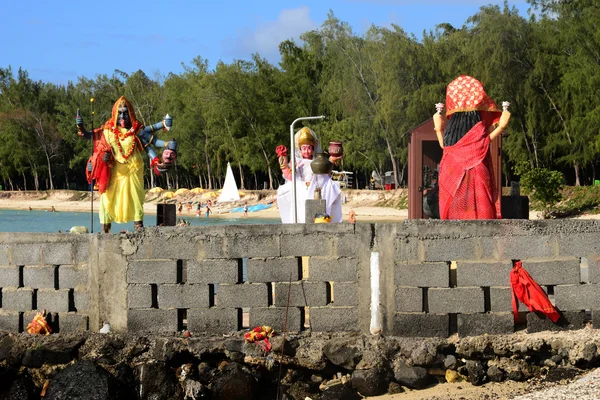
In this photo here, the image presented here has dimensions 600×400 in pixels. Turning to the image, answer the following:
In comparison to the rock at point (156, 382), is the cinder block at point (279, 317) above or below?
above

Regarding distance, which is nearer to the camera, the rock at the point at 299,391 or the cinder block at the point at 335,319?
→ the rock at the point at 299,391

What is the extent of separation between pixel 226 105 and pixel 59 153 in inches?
1060

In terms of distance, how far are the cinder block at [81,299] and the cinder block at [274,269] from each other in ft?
7.30

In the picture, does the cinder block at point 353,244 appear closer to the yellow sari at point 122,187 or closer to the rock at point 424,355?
the rock at point 424,355

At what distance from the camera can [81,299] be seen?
1032 centimetres

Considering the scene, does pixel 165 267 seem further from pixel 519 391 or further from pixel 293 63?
pixel 293 63

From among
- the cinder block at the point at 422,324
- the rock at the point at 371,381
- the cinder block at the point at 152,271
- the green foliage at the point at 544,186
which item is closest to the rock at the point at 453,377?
the cinder block at the point at 422,324

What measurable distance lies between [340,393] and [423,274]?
1.67 metres

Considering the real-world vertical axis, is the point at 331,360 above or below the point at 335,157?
below

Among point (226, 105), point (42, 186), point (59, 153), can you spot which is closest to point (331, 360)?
point (226, 105)

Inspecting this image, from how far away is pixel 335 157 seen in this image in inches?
576

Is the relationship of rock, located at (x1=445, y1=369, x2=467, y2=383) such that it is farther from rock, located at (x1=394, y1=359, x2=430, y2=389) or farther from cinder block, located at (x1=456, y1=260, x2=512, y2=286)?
cinder block, located at (x1=456, y1=260, x2=512, y2=286)

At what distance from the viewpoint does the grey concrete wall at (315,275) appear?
9234 millimetres

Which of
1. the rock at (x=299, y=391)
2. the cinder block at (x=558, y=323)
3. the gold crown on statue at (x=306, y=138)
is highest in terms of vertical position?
the gold crown on statue at (x=306, y=138)
